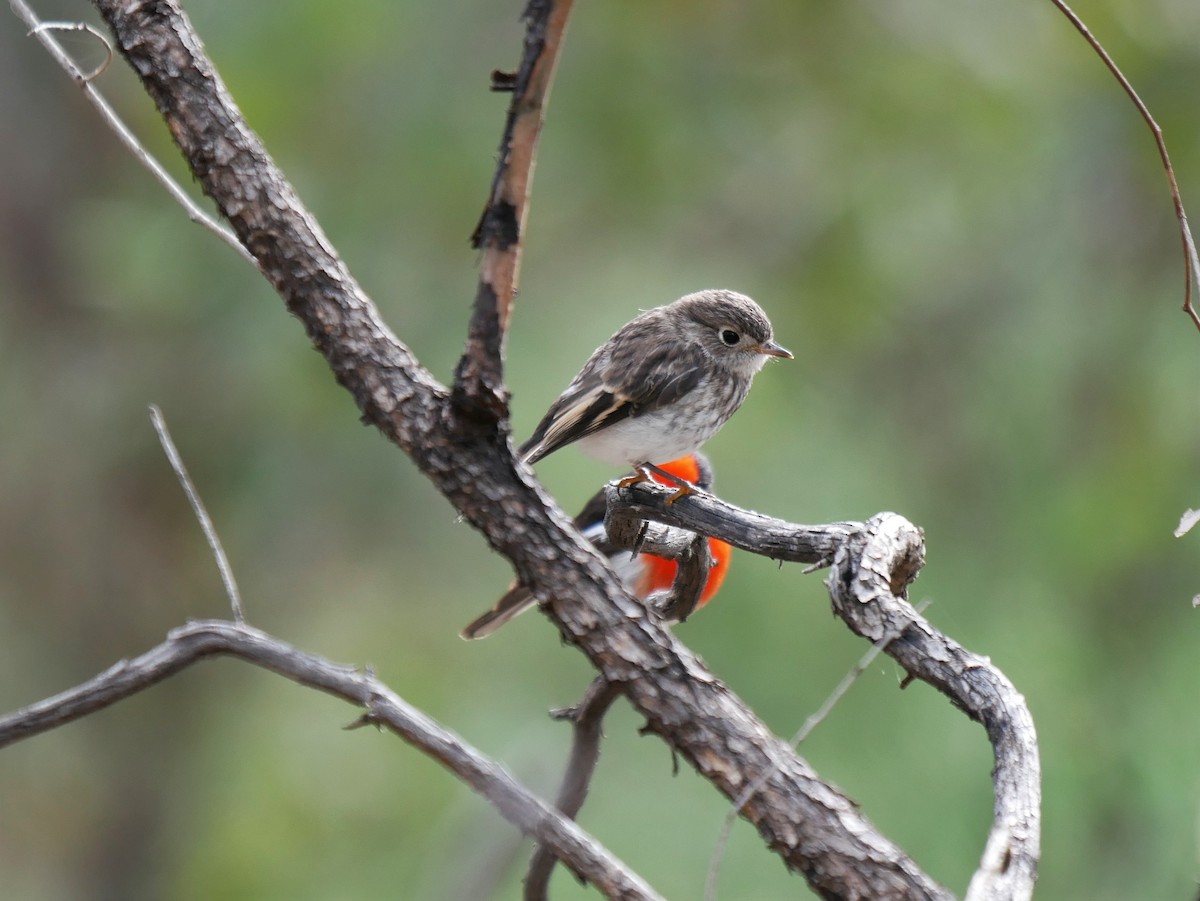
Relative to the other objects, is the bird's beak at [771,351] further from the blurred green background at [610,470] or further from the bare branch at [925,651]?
the bare branch at [925,651]

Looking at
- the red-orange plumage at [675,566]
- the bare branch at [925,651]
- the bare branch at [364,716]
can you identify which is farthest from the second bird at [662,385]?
the bare branch at [364,716]

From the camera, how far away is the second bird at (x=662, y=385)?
4.22 meters

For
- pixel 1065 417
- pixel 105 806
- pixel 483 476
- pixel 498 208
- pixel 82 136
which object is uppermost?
pixel 1065 417

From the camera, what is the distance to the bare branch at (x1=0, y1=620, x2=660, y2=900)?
1917mm

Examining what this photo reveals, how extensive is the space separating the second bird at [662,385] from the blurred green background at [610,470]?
3.89ft

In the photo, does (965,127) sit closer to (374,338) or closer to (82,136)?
(374,338)

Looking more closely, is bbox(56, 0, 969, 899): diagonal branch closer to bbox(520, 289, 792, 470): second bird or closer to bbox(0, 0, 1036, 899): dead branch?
bbox(0, 0, 1036, 899): dead branch

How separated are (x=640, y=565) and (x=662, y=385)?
1647 mm

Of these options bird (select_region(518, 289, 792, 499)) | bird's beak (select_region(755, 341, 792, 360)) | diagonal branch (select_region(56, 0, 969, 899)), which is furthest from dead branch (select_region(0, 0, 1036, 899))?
bird's beak (select_region(755, 341, 792, 360))

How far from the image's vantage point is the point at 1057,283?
6594mm

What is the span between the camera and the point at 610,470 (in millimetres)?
7188

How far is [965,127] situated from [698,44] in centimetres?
159

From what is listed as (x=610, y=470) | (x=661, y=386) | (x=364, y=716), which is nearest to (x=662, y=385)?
(x=661, y=386)

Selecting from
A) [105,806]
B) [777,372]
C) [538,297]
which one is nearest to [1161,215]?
[777,372]
